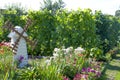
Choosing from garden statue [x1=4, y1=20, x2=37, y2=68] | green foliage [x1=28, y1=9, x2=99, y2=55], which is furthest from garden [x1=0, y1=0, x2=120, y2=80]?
garden statue [x1=4, y1=20, x2=37, y2=68]

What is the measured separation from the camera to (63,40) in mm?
13773

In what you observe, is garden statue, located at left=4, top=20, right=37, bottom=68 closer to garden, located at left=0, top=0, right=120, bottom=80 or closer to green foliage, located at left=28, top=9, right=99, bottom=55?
garden, located at left=0, top=0, right=120, bottom=80

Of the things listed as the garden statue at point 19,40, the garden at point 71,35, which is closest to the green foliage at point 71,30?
the garden at point 71,35

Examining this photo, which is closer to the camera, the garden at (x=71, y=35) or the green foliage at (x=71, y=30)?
the garden at (x=71, y=35)

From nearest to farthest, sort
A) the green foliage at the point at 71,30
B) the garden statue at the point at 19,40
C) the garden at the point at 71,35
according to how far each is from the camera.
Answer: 1. the garden at the point at 71,35
2. the garden statue at the point at 19,40
3. the green foliage at the point at 71,30

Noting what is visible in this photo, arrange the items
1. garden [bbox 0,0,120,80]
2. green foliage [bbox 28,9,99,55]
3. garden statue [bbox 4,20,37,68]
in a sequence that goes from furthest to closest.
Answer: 1. green foliage [bbox 28,9,99,55]
2. garden statue [bbox 4,20,37,68]
3. garden [bbox 0,0,120,80]

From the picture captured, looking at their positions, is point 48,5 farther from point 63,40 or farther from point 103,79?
Answer: point 103,79

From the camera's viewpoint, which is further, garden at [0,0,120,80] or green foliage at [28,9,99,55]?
green foliage at [28,9,99,55]

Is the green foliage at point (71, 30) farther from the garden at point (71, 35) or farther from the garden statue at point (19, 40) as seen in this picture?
the garden statue at point (19, 40)

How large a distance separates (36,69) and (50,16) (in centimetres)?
842

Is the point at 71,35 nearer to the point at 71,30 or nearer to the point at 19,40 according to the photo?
the point at 71,30

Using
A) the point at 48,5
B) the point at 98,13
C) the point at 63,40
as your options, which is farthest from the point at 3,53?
the point at 48,5

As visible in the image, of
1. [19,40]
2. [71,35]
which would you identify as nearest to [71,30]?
[71,35]

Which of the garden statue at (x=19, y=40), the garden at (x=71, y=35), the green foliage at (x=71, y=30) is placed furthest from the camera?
the green foliage at (x=71, y=30)
